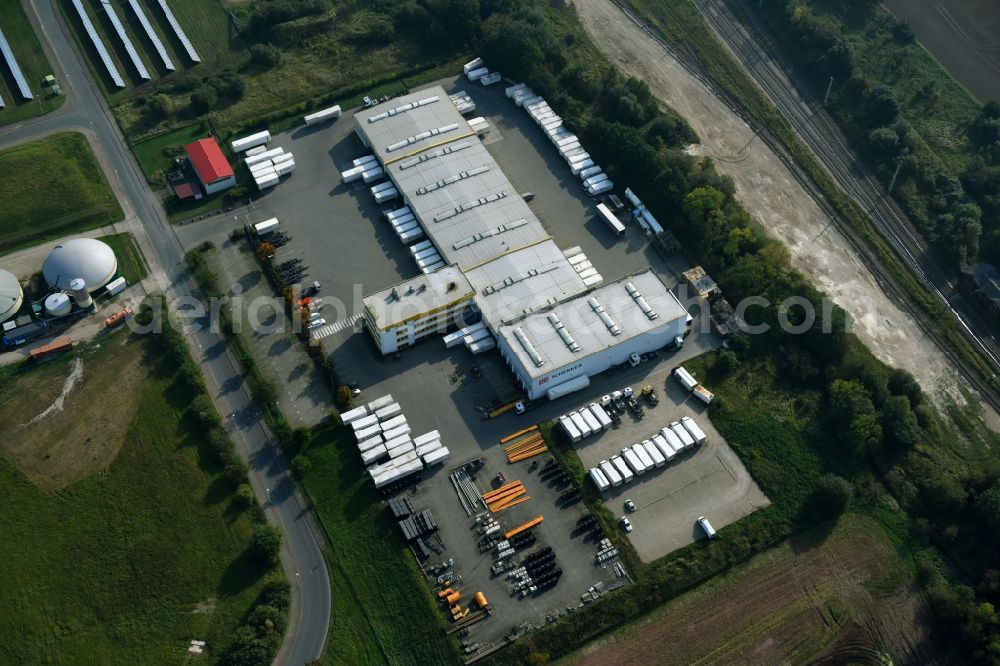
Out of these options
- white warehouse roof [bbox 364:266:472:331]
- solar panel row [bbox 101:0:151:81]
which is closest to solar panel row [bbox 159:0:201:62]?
solar panel row [bbox 101:0:151:81]

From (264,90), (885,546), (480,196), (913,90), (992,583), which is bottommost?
(264,90)

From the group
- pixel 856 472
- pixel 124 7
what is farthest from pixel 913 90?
pixel 124 7

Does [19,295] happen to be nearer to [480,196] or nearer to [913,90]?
[480,196]

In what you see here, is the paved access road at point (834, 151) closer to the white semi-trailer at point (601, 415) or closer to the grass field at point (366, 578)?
the white semi-trailer at point (601, 415)

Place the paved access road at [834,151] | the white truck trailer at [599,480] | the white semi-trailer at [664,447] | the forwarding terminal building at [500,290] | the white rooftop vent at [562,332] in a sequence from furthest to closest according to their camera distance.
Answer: the paved access road at [834,151]
the forwarding terminal building at [500,290]
the white rooftop vent at [562,332]
the white semi-trailer at [664,447]
the white truck trailer at [599,480]

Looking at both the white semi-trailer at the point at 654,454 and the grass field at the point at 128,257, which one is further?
the grass field at the point at 128,257

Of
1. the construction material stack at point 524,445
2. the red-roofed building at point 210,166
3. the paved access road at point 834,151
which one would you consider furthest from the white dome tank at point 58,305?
the paved access road at point 834,151

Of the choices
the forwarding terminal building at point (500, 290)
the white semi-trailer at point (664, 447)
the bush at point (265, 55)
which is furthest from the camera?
the bush at point (265, 55)

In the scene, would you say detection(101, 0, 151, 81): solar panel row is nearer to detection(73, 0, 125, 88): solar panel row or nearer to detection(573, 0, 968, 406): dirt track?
detection(73, 0, 125, 88): solar panel row
